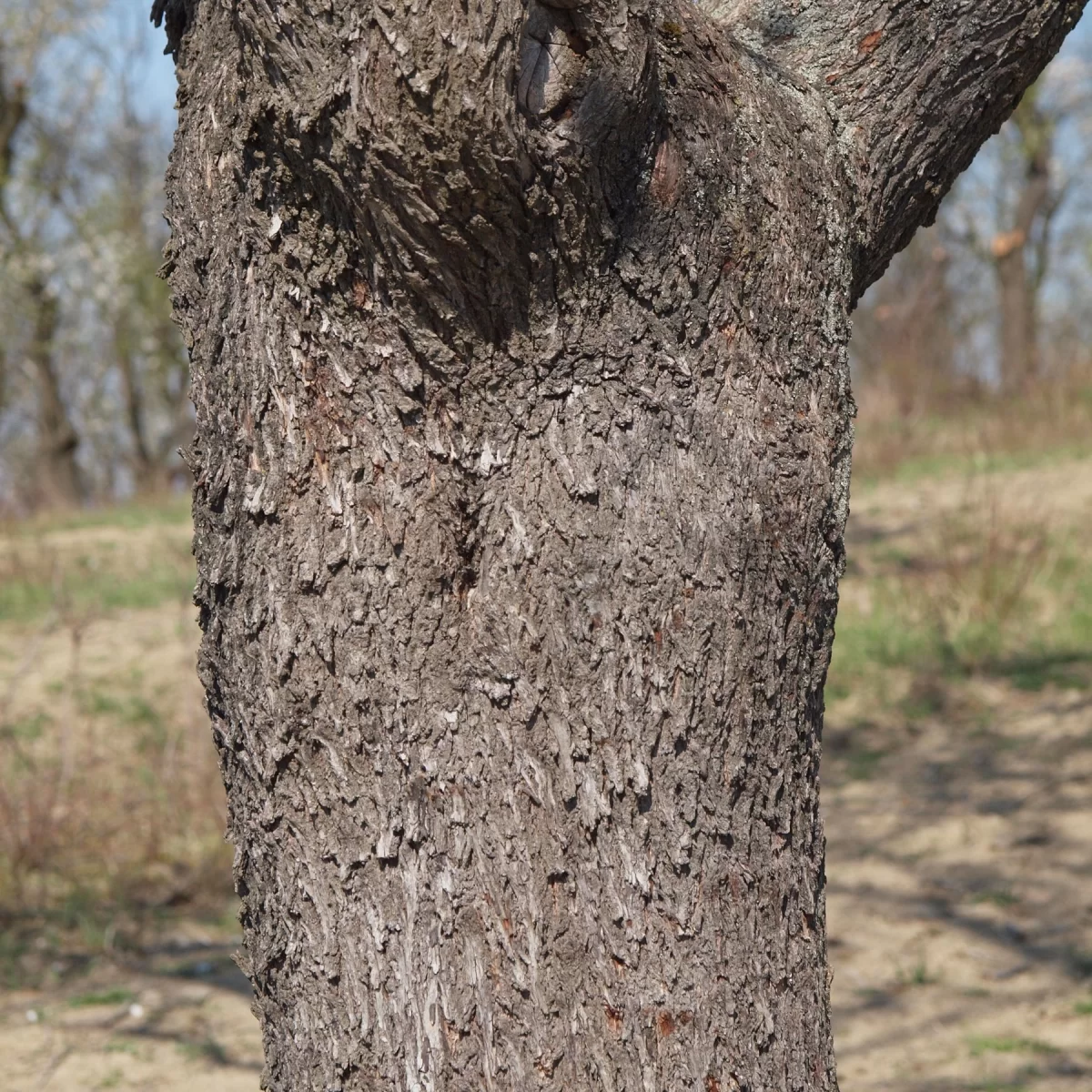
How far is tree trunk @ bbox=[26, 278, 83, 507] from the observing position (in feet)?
57.6

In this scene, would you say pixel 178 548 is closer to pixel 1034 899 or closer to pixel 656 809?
pixel 1034 899

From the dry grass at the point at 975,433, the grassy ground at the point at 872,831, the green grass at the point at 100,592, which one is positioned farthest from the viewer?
the dry grass at the point at 975,433

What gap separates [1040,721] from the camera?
515 cm

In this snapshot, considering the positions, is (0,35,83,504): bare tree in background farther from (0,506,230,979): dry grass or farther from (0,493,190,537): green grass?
(0,506,230,979): dry grass

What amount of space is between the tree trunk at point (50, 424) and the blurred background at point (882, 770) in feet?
19.0

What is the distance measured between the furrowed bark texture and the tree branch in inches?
7.4

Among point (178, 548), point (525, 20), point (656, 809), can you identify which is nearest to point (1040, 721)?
point (656, 809)

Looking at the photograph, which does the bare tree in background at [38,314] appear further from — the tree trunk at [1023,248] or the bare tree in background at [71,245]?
the tree trunk at [1023,248]

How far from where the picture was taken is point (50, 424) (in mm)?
17906

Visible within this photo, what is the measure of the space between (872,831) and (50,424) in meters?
15.9

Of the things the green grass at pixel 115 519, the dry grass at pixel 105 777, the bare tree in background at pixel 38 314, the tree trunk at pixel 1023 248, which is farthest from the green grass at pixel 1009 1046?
the bare tree in background at pixel 38 314

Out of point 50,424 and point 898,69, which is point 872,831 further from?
point 50,424

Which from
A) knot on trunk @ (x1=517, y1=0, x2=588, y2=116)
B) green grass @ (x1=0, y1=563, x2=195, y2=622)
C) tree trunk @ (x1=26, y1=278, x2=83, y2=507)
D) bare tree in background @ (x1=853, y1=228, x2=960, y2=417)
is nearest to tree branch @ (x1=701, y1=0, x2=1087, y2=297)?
knot on trunk @ (x1=517, y1=0, x2=588, y2=116)

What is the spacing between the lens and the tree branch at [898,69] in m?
Result: 1.65
